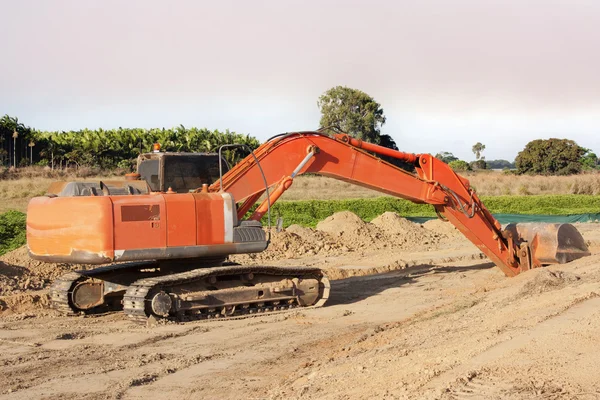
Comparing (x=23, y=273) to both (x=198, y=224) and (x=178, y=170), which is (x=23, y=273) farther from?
(x=198, y=224)

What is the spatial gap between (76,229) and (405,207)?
25.7 meters

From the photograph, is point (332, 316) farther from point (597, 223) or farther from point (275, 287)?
point (597, 223)

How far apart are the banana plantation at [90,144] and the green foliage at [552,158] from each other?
28402 millimetres

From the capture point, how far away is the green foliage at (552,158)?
64.9 m

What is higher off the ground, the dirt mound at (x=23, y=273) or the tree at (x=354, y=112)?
the tree at (x=354, y=112)

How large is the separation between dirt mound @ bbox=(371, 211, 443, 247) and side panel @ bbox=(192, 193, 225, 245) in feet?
38.9

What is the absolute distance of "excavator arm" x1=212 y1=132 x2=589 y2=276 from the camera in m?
11.3

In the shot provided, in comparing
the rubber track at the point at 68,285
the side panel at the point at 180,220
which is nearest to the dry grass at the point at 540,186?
the rubber track at the point at 68,285

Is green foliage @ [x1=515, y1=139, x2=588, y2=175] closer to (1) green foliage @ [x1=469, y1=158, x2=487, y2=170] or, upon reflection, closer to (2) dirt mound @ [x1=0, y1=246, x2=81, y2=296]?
(1) green foliage @ [x1=469, y1=158, x2=487, y2=170]

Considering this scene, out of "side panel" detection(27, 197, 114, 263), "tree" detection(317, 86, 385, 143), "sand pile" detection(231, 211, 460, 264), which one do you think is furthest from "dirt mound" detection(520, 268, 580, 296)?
"tree" detection(317, 86, 385, 143)

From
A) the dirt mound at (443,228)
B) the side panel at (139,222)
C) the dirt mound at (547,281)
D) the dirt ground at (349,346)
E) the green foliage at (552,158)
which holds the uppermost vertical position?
the green foliage at (552,158)

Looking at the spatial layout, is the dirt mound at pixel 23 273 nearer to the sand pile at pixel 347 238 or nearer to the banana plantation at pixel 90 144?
the sand pile at pixel 347 238

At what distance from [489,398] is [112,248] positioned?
215 inches

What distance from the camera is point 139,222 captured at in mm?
9977
